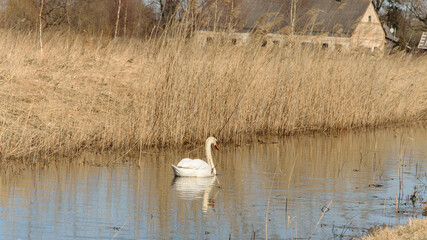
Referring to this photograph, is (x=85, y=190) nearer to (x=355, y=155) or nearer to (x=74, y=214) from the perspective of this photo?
(x=74, y=214)

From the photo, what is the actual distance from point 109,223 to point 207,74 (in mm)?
5890

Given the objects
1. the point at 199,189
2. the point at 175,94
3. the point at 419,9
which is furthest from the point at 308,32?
the point at 419,9

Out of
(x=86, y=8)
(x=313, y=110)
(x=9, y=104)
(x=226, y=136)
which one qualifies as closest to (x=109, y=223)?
(x=9, y=104)

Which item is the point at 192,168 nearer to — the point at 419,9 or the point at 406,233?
the point at 406,233

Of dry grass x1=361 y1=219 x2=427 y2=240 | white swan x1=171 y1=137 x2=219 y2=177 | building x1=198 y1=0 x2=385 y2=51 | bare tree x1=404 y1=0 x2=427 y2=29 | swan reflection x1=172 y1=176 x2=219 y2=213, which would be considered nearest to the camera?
dry grass x1=361 y1=219 x2=427 y2=240

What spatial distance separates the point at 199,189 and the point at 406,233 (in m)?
3.35

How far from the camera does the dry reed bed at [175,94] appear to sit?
36.1 ft

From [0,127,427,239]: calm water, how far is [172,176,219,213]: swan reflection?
0.05 ft

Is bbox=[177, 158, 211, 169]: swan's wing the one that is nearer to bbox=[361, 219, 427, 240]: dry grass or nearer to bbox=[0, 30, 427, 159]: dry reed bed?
bbox=[0, 30, 427, 159]: dry reed bed

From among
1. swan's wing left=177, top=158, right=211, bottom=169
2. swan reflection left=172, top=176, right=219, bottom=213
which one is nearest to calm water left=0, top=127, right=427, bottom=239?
swan reflection left=172, top=176, right=219, bottom=213

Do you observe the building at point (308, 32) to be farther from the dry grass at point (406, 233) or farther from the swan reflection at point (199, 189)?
the dry grass at point (406, 233)

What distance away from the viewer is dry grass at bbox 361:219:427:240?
560 centimetres

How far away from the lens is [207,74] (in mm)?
11969

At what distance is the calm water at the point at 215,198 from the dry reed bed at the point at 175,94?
68 centimetres
